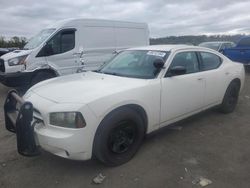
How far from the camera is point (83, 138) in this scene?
120 inches

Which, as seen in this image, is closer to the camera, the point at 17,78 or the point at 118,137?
the point at 118,137

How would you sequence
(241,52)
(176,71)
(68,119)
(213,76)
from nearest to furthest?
(68,119) < (176,71) < (213,76) < (241,52)

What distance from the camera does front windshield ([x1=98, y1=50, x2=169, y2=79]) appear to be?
4.06m

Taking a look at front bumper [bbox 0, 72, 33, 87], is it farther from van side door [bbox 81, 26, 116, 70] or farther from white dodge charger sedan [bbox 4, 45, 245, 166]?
white dodge charger sedan [bbox 4, 45, 245, 166]

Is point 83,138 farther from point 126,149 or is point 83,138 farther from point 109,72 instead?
point 109,72

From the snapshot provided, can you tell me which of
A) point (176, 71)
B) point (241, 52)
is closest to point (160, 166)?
point (176, 71)

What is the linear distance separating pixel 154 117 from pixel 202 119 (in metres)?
1.93

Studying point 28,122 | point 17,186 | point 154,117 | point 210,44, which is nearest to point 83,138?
point 28,122

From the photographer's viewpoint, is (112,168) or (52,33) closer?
(112,168)

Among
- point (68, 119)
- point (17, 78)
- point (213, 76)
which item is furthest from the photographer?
point (17, 78)

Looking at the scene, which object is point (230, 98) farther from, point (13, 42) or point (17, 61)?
point (13, 42)

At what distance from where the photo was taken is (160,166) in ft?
11.5

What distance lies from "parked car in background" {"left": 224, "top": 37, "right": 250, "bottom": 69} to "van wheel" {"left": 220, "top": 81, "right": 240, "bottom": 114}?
653cm

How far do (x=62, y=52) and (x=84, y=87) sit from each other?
15.6 ft
